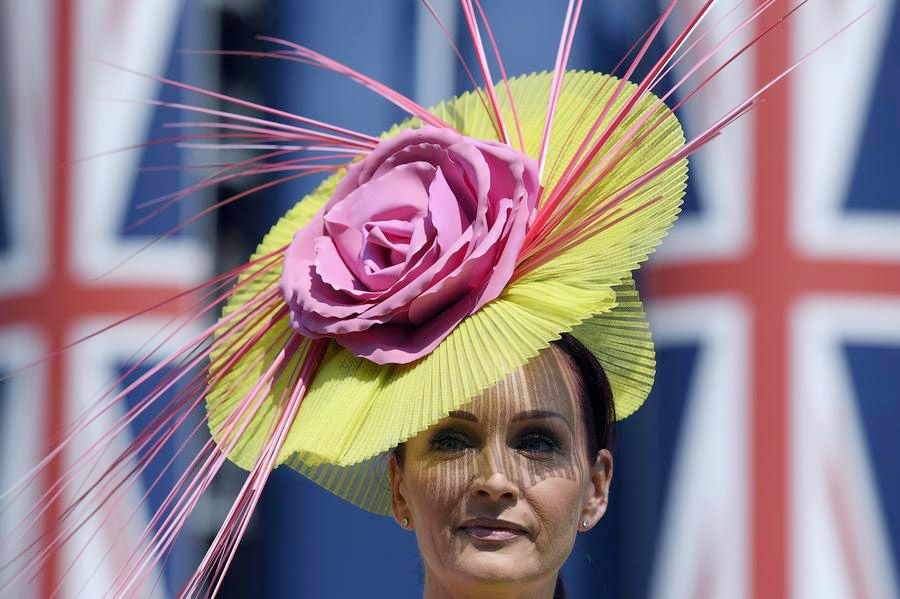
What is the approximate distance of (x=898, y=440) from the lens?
247 centimetres

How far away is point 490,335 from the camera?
1.29m

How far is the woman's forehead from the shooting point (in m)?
1.35

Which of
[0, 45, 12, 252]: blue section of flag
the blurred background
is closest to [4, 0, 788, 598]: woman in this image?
the blurred background

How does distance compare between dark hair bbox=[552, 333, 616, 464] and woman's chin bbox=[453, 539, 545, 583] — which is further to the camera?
dark hair bbox=[552, 333, 616, 464]

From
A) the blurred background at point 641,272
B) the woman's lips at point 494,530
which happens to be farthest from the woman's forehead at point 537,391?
the blurred background at point 641,272

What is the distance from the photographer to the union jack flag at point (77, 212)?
2947 mm

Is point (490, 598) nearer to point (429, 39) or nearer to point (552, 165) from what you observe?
point (552, 165)

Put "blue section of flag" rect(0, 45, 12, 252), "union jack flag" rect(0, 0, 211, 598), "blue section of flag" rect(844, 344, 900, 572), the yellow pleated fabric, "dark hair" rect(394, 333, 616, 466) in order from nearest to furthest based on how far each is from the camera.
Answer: the yellow pleated fabric < "dark hair" rect(394, 333, 616, 466) < "blue section of flag" rect(844, 344, 900, 572) < "union jack flag" rect(0, 0, 211, 598) < "blue section of flag" rect(0, 45, 12, 252)

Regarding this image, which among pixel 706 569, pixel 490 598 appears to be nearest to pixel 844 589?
pixel 706 569

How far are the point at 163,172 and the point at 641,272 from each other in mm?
1106

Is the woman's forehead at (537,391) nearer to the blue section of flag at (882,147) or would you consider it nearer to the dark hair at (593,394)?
the dark hair at (593,394)

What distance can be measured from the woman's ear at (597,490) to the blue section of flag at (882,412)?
1122 millimetres

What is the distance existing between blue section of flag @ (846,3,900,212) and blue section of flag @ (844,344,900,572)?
0.29 m

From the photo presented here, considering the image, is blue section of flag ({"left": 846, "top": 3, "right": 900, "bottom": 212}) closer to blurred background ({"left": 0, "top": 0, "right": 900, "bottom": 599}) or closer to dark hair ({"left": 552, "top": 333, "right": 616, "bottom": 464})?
blurred background ({"left": 0, "top": 0, "right": 900, "bottom": 599})
